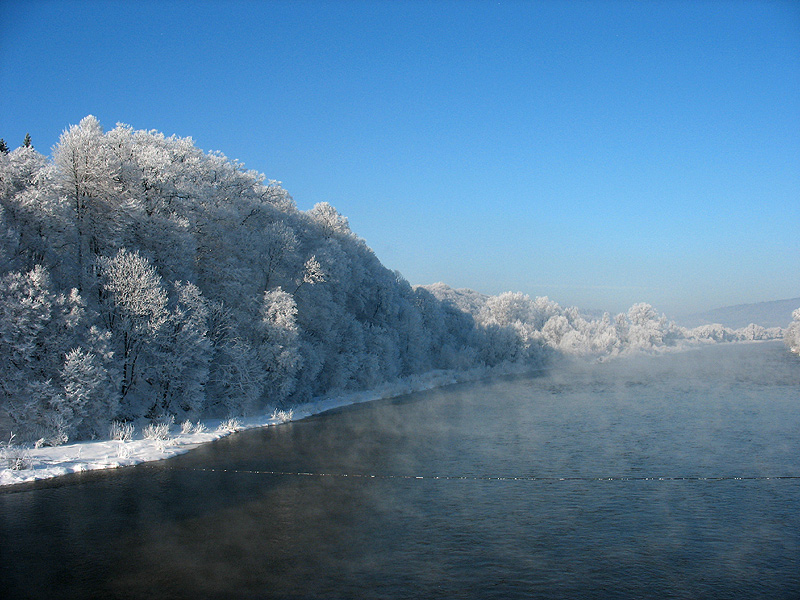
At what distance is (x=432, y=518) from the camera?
16734 millimetres

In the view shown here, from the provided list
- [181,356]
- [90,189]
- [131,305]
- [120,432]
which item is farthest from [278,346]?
[90,189]

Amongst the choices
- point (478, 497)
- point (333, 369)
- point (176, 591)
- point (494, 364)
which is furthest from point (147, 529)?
point (494, 364)

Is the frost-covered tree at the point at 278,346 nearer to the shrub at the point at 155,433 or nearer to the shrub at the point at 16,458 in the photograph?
the shrub at the point at 155,433

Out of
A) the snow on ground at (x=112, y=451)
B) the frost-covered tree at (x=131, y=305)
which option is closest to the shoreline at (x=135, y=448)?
the snow on ground at (x=112, y=451)

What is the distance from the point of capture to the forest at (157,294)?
78.3 ft

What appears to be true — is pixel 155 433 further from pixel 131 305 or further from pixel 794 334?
pixel 794 334

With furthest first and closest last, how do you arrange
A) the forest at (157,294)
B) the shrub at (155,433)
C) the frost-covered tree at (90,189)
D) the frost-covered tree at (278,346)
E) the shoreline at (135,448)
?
the frost-covered tree at (278,346), the frost-covered tree at (90,189), the shrub at (155,433), the forest at (157,294), the shoreline at (135,448)

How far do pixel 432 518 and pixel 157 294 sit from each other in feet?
60.5

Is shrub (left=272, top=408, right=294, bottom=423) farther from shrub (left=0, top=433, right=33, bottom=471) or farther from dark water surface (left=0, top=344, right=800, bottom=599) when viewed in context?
shrub (left=0, top=433, right=33, bottom=471)

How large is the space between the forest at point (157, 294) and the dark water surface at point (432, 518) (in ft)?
16.1

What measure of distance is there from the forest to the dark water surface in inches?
193

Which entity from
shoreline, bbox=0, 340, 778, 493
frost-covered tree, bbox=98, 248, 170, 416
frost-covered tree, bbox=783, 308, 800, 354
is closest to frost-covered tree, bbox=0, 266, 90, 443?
shoreline, bbox=0, 340, 778, 493

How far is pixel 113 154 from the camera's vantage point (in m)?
29.5

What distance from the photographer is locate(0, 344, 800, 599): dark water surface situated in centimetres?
1232
